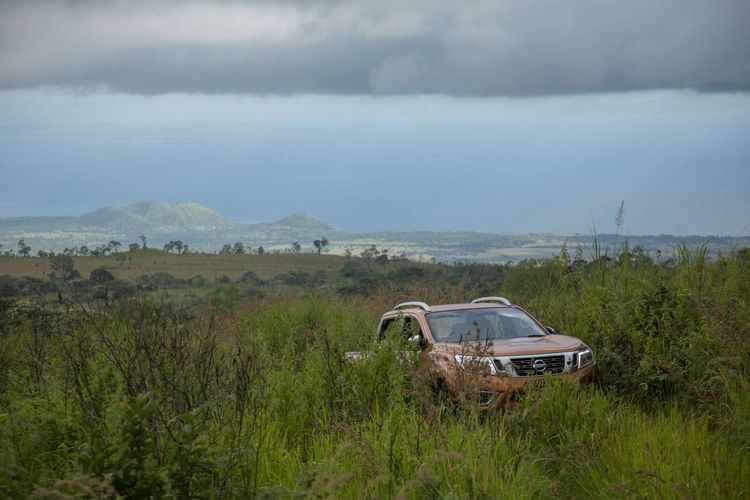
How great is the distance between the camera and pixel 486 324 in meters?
12.5

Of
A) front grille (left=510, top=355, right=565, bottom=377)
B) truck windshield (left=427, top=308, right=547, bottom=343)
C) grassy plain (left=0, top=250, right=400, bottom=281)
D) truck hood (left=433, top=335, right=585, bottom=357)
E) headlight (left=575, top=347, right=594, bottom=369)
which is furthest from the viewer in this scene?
grassy plain (left=0, top=250, right=400, bottom=281)

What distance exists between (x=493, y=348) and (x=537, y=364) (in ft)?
1.81

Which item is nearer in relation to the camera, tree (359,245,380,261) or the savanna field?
the savanna field

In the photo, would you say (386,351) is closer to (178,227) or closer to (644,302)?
(644,302)

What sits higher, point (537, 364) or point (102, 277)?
point (102, 277)

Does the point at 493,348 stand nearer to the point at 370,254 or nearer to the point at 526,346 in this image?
the point at 526,346

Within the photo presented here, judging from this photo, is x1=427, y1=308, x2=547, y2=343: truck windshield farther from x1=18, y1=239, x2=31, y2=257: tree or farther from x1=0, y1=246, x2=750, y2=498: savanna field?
x1=18, y1=239, x2=31, y2=257: tree

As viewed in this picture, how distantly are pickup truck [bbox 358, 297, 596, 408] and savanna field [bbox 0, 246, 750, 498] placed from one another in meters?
0.35

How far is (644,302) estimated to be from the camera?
12.9 metres

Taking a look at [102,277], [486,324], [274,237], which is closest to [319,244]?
[274,237]

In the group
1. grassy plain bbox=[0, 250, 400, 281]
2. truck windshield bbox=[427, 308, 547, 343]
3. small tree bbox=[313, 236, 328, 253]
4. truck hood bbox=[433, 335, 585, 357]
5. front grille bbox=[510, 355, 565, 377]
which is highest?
small tree bbox=[313, 236, 328, 253]

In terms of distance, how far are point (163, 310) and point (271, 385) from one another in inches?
75.1

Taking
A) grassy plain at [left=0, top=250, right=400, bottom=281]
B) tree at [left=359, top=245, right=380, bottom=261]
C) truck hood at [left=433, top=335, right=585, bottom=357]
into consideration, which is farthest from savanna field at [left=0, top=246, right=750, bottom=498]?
tree at [left=359, top=245, right=380, bottom=261]

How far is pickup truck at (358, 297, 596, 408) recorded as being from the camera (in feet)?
31.0
